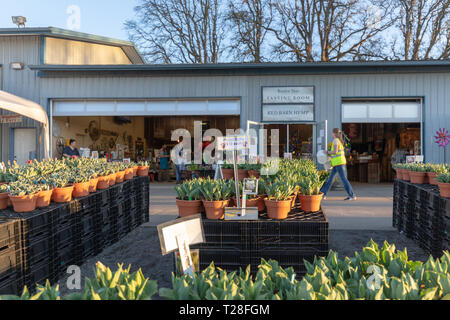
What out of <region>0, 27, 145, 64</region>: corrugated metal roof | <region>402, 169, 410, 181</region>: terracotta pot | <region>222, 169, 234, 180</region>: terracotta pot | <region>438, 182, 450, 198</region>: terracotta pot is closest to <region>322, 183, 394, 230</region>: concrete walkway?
<region>402, 169, 410, 181</region>: terracotta pot

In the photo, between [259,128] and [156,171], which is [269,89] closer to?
[259,128]

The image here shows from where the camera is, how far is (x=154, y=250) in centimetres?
435

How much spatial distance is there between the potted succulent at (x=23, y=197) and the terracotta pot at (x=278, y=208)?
7.40 feet

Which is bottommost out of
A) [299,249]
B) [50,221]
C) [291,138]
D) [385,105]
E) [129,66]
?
[299,249]

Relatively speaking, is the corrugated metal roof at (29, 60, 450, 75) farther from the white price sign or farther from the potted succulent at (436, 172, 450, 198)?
the white price sign

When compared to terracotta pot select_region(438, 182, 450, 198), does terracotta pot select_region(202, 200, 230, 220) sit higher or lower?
lower

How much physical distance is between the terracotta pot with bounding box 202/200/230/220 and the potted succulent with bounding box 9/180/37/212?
65.6 inches

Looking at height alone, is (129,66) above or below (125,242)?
above

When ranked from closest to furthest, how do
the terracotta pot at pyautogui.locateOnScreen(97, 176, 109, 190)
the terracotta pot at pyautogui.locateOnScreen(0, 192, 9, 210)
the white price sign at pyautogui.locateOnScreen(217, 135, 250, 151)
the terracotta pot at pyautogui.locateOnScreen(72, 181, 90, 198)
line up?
the white price sign at pyautogui.locateOnScreen(217, 135, 250, 151)
the terracotta pot at pyautogui.locateOnScreen(0, 192, 9, 210)
the terracotta pot at pyautogui.locateOnScreen(72, 181, 90, 198)
the terracotta pot at pyautogui.locateOnScreen(97, 176, 109, 190)

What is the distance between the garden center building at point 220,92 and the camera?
1091cm

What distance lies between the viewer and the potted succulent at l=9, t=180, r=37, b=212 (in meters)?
3.07

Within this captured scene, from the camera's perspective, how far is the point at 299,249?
292 centimetres
